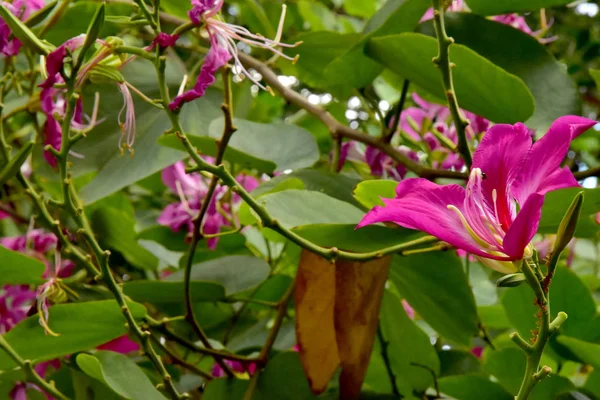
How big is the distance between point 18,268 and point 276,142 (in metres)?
0.23

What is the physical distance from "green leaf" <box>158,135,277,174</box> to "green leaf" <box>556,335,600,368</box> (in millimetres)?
245

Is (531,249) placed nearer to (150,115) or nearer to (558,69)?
(558,69)

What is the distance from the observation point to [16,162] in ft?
1.44

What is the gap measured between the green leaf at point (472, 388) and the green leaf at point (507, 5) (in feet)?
0.84

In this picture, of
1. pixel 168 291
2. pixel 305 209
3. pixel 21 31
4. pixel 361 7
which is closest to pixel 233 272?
pixel 168 291

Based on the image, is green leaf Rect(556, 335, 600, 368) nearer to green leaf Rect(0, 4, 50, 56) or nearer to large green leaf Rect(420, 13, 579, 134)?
large green leaf Rect(420, 13, 579, 134)

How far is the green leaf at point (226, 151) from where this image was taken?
55cm

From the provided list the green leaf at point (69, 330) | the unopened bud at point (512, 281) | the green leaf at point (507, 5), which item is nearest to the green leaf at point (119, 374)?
the green leaf at point (69, 330)

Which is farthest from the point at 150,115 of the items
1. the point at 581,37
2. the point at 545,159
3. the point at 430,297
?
the point at 581,37

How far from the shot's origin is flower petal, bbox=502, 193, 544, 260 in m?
0.30

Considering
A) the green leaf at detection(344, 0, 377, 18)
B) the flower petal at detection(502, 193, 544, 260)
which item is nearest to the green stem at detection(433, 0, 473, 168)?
the flower petal at detection(502, 193, 544, 260)

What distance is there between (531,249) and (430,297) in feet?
0.68

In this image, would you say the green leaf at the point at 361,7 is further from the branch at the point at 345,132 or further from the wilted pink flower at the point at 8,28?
the wilted pink flower at the point at 8,28

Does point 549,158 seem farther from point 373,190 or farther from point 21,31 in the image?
point 21,31
